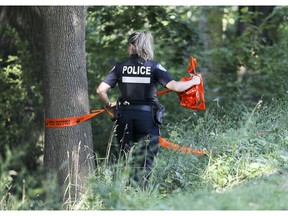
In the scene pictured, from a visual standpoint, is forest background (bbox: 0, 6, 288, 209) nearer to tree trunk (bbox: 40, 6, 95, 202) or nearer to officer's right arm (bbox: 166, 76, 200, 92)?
tree trunk (bbox: 40, 6, 95, 202)

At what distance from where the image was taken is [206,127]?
8688 mm

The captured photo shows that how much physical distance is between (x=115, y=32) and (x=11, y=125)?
2715mm

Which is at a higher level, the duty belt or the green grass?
the duty belt

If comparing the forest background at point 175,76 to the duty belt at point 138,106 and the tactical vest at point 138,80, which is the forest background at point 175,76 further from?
the tactical vest at point 138,80

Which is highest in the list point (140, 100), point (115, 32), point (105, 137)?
point (115, 32)

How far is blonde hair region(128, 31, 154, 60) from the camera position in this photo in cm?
730

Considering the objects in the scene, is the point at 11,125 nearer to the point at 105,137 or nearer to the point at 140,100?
the point at 105,137

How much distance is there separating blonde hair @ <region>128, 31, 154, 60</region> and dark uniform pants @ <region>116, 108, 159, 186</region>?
645 mm

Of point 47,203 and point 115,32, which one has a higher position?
point 115,32

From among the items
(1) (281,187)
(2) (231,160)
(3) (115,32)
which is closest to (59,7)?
(2) (231,160)

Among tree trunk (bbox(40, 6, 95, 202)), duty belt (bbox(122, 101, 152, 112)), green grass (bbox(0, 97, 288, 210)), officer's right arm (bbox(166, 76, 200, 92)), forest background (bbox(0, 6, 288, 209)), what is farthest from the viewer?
forest background (bbox(0, 6, 288, 209))

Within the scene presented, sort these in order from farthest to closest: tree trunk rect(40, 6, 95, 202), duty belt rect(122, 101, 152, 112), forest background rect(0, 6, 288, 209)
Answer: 1. forest background rect(0, 6, 288, 209)
2. tree trunk rect(40, 6, 95, 202)
3. duty belt rect(122, 101, 152, 112)

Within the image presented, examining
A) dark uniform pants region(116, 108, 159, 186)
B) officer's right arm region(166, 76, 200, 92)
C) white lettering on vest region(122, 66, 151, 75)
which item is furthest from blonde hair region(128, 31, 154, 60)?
dark uniform pants region(116, 108, 159, 186)

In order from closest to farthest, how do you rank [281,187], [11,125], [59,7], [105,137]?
[281,187]
[59,7]
[11,125]
[105,137]
